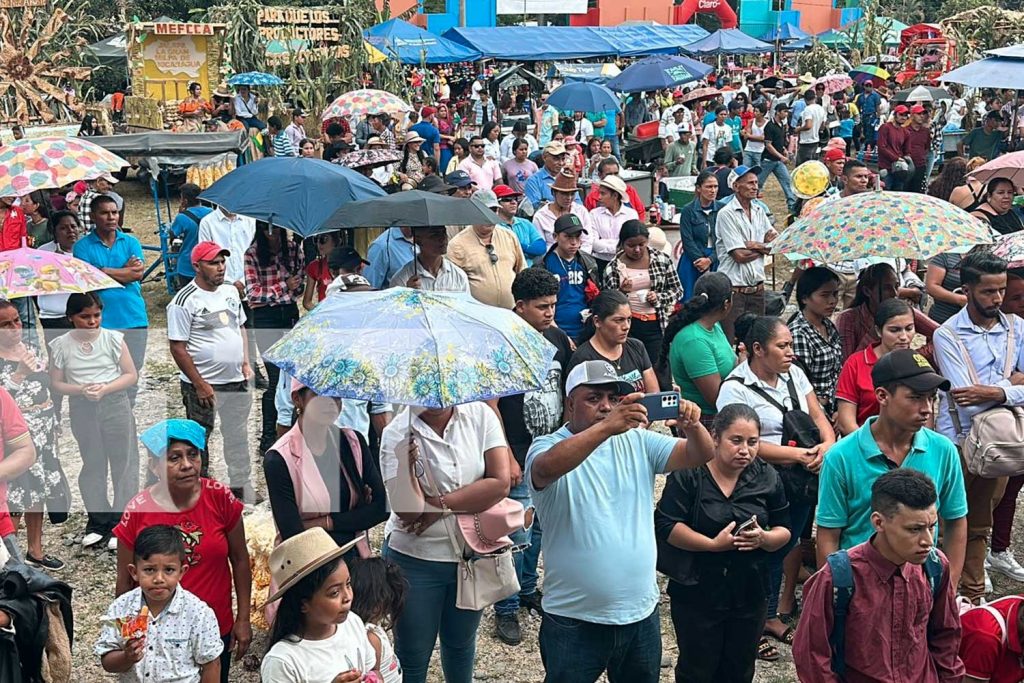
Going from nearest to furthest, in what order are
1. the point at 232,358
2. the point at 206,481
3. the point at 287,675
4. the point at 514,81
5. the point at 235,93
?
the point at 287,675
the point at 206,481
the point at 232,358
the point at 235,93
the point at 514,81

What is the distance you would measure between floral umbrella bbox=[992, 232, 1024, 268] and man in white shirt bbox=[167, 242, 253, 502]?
4.27 m

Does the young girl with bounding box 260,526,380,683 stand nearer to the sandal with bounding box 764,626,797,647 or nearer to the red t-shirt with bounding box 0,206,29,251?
the sandal with bounding box 764,626,797,647

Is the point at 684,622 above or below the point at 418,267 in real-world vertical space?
below

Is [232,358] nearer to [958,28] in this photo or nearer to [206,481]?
[206,481]

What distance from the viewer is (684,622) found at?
4.56 metres

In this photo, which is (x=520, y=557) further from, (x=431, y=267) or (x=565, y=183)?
(x=565, y=183)

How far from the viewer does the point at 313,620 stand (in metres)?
3.56

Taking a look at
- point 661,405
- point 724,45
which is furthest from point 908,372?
point 724,45

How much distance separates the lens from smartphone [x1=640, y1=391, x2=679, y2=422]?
141 inches

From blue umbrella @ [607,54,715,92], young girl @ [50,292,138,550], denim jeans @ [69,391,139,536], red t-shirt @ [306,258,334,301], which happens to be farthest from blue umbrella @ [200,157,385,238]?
blue umbrella @ [607,54,715,92]

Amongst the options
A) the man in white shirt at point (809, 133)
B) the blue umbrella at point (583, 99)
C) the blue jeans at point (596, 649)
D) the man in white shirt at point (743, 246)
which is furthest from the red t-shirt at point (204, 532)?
the man in white shirt at point (809, 133)

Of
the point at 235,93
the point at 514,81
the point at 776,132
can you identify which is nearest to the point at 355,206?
the point at 776,132

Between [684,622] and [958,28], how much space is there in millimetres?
29734

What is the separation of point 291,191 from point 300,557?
144 inches
